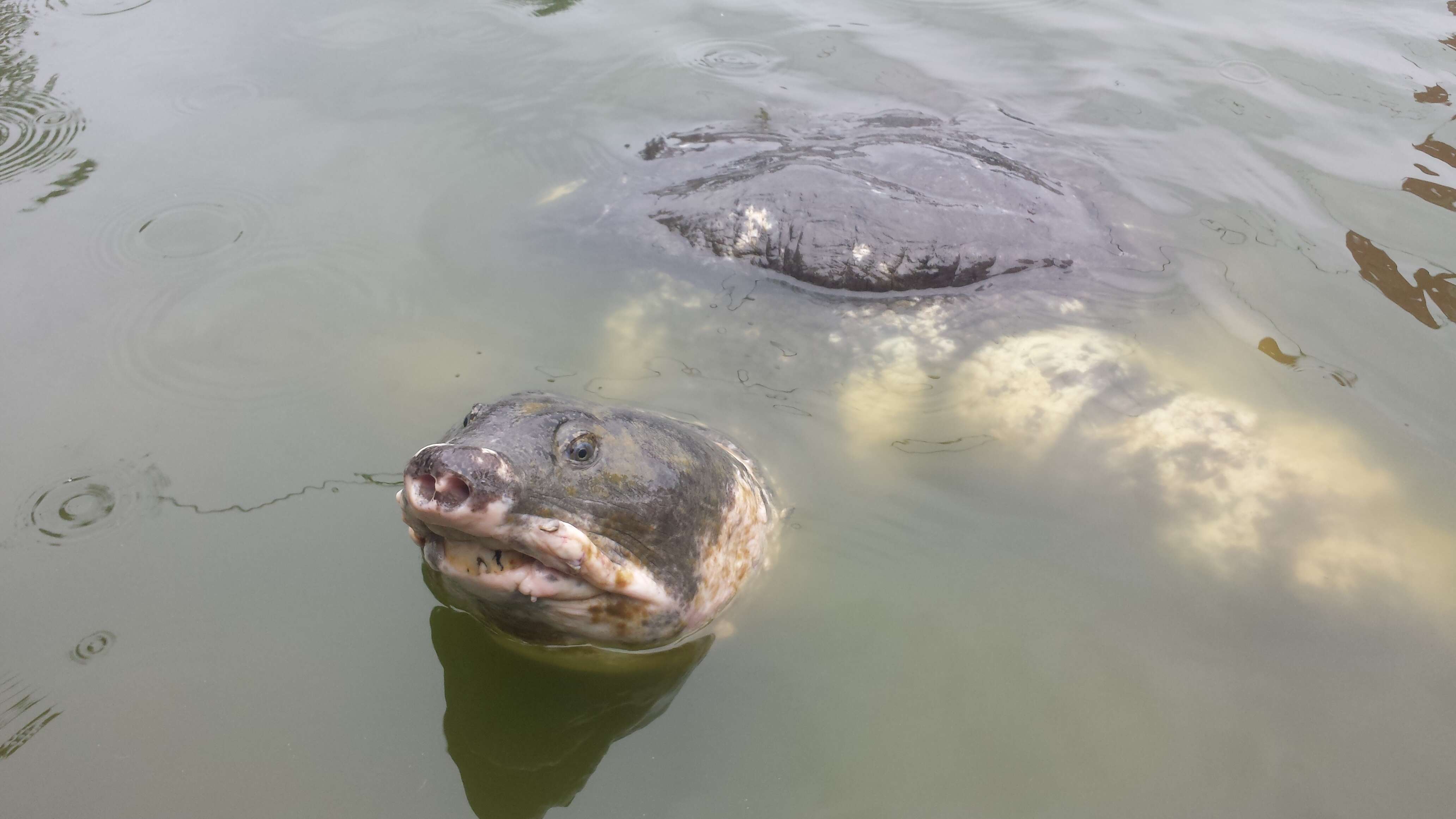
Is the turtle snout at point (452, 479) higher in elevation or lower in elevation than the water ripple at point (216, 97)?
higher

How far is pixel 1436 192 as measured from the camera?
491 centimetres

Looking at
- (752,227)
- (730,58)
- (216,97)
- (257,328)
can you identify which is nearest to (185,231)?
(257,328)

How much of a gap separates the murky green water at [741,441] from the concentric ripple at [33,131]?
3 cm

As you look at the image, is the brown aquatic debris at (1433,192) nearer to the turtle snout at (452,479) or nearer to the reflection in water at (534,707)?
the reflection in water at (534,707)

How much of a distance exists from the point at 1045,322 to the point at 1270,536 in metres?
1.21

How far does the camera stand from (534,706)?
2.66 m

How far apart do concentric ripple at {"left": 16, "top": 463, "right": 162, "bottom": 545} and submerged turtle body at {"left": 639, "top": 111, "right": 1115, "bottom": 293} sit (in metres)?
2.33

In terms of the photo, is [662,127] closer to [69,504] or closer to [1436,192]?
[69,504]

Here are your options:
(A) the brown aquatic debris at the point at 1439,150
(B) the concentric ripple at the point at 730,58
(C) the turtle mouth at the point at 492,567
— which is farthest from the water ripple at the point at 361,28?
(A) the brown aquatic debris at the point at 1439,150

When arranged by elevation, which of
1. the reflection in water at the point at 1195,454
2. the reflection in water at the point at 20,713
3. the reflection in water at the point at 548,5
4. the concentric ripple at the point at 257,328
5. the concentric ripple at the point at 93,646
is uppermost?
the reflection in water at the point at 548,5

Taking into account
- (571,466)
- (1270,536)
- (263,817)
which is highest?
(571,466)

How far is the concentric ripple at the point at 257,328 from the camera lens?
147 inches

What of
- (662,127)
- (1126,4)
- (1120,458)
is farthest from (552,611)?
(1126,4)

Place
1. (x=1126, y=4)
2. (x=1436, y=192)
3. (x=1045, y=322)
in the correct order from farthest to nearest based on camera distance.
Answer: (x=1126, y=4)
(x=1436, y=192)
(x=1045, y=322)
